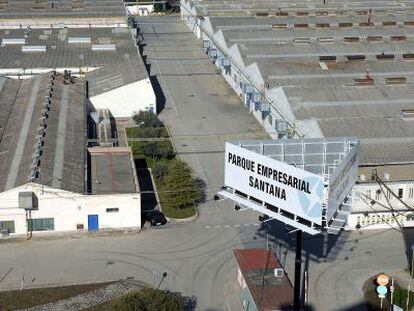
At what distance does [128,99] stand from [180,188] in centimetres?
1744

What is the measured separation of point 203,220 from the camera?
3762 centimetres

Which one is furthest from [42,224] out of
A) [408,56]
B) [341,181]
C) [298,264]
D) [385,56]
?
[408,56]

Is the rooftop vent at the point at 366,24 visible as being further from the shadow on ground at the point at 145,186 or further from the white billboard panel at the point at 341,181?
the white billboard panel at the point at 341,181

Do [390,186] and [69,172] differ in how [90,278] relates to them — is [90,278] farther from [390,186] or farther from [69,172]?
[390,186]

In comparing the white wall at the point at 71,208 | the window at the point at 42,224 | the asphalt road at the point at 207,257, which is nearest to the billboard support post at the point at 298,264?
the asphalt road at the point at 207,257

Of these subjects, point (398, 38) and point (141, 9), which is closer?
point (398, 38)

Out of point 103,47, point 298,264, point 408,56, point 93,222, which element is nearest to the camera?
point 298,264

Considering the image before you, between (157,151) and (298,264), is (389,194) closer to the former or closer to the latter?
(298,264)

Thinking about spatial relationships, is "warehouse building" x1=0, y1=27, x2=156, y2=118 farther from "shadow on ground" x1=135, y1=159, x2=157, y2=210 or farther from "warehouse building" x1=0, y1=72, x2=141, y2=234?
"shadow on ground" x1=135, y1=159, x2=157, y2=210

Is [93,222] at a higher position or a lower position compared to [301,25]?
lower

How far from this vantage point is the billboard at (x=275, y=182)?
23.4 meters

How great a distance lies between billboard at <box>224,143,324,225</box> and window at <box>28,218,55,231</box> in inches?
490

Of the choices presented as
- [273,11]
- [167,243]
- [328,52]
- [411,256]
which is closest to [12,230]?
[167,243]

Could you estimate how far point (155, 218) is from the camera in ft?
121
